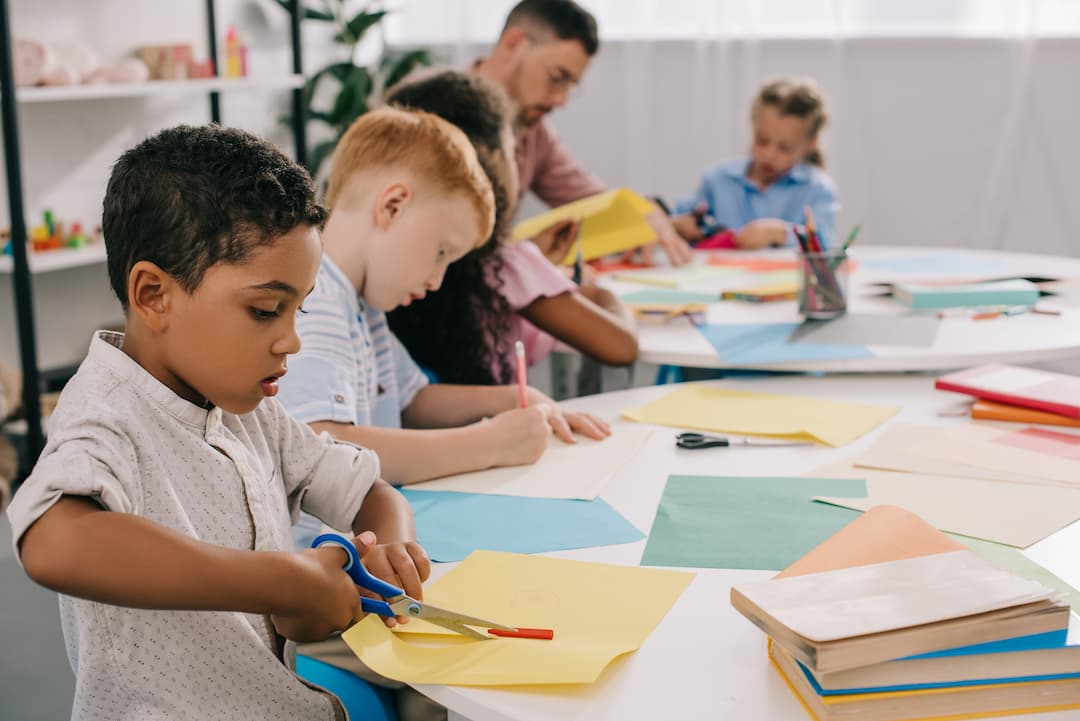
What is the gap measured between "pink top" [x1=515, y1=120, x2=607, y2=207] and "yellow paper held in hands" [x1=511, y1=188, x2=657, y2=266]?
0.62m

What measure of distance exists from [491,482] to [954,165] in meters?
3.10

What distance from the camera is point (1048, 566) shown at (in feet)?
3.28

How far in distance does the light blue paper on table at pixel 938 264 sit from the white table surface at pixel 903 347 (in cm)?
5

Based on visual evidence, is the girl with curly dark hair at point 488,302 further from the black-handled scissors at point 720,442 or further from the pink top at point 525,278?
the black-handled scissors at point 720,442

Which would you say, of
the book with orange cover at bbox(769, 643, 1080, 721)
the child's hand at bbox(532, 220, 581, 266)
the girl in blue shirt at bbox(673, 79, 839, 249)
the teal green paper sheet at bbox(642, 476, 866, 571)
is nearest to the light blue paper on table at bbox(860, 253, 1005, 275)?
the girl in blue shirt at bbox(673, 79, 839, 249)

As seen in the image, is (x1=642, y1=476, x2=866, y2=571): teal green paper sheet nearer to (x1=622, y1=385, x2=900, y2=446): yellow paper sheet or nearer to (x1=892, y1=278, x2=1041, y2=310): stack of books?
(x1=622, y1=385, x2=900, y2=446): yellow paper sheet

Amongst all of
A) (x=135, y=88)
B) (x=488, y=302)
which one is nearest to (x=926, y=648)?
(x=488, y=302)

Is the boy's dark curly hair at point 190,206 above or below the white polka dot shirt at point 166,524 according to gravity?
above

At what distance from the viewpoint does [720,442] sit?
1.38 meters

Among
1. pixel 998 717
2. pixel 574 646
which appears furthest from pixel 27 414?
pixel 998 717

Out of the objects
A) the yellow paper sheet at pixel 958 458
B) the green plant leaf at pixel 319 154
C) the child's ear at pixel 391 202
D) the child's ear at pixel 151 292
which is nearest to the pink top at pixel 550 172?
the green plant leaf at pixel 319 154

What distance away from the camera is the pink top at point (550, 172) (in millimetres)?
2951

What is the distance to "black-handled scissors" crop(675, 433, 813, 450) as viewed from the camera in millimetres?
1373

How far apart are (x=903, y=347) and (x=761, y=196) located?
1588 mm
